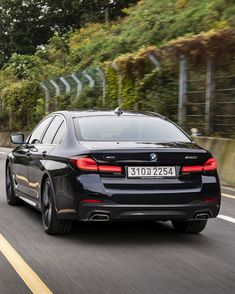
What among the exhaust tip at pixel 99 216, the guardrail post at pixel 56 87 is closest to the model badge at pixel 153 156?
the exhaust tip at pixel 99 216

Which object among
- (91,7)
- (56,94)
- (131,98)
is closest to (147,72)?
(131,98)

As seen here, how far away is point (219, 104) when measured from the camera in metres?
15.1

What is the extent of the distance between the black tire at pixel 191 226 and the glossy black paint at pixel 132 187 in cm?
53

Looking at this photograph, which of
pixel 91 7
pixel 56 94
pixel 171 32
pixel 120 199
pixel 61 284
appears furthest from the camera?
pixel 91 7

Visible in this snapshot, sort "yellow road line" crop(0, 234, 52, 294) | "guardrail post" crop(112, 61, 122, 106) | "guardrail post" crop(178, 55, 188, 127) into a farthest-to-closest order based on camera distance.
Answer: "guardrail post" crop(112, 61, 122, 106)
"guardrail post" crop(178, 55, 188, 127)
"yellow road line" crop(0, 234, 52, 294)

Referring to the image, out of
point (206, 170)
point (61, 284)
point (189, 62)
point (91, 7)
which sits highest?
point (91, 7)

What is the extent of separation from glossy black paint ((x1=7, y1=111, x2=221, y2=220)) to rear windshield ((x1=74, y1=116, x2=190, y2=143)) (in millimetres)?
268

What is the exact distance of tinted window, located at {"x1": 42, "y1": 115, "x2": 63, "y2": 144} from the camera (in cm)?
829

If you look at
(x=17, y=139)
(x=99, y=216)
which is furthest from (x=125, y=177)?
(x=17, y=139)

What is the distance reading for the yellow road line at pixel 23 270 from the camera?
5230mm

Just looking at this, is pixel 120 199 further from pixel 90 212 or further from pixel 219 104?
pixel 219 104

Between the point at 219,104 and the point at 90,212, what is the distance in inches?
342

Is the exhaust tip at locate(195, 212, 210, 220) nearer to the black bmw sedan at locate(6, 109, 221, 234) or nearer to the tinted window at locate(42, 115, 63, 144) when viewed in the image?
the black bmw sedan at locate(6, 109, 221, 234)

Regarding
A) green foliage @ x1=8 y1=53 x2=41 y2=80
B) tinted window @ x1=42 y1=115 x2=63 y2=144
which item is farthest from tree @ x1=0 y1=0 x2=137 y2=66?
tinted window @ x1=42 y1=115 x2=63 y2=144
